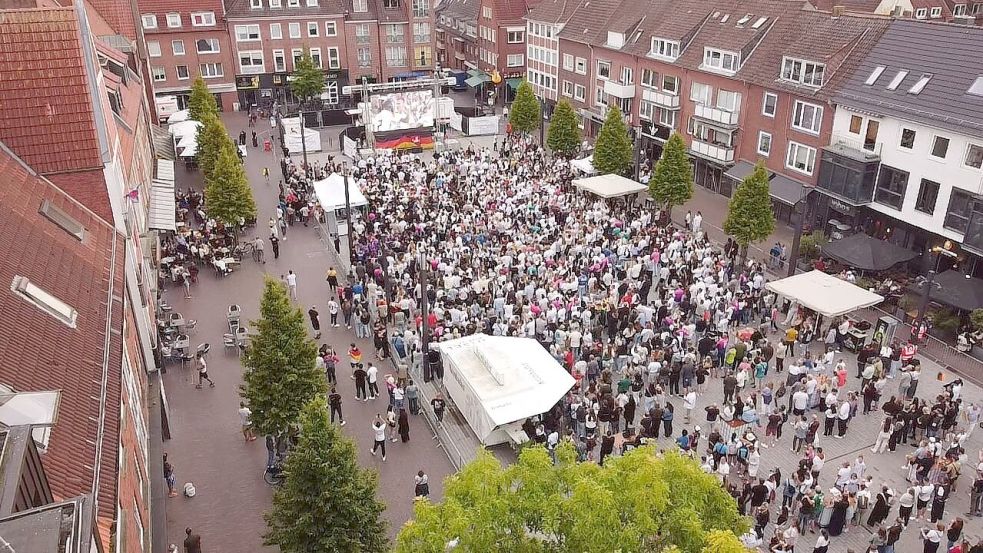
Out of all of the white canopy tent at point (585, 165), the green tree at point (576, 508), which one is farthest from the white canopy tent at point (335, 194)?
the green tree at point (576, 508)

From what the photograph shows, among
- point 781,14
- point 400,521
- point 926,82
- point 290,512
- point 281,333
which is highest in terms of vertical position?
point 781,14

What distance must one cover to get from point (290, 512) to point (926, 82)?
95.1 ft

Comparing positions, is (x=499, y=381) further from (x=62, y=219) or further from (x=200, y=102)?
(x=200, y=102)

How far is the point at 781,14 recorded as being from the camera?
125 ft

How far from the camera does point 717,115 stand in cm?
3962

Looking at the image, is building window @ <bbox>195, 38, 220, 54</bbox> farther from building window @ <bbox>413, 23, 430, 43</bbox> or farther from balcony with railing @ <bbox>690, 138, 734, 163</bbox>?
balcony with railing @ <bbox>690, 138, 734, 163</bbox>

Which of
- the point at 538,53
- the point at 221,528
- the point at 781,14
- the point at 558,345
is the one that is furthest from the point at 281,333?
the point at 538,53

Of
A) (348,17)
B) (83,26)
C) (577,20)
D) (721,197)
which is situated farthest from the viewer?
(348,17)

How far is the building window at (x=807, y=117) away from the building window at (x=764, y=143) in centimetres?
203

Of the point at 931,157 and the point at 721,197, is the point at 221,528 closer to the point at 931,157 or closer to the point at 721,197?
the point at 931,157

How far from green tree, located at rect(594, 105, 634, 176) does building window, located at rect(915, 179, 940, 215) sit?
48.3 feet

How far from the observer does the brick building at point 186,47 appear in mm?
59094

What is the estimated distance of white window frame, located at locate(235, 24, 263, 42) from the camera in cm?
6107

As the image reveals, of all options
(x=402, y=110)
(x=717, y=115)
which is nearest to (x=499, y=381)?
(x=717, y=115)
